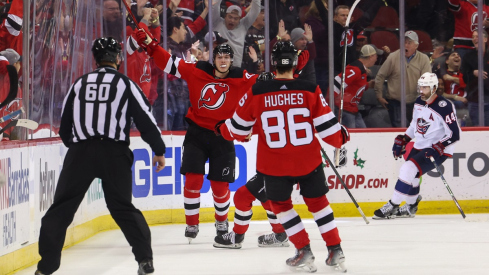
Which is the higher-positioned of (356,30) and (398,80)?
(356,30)

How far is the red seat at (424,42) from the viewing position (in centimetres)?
878

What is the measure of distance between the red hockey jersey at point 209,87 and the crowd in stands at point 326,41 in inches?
59.1

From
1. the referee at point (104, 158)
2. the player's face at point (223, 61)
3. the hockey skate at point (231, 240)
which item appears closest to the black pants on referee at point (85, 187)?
the referee at point (104, 158)

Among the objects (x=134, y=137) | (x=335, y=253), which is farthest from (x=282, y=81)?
(x=134, y=137)

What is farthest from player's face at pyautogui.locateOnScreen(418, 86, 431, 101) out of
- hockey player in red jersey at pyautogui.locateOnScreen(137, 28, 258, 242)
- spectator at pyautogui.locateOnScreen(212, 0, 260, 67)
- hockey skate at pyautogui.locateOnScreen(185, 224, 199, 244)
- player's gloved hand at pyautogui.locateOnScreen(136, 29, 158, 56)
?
player's gloved hand at pyautogui.locateOnScreen(136, 29, 158, 56)

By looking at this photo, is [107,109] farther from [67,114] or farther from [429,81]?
[429,81]

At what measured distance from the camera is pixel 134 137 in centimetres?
709

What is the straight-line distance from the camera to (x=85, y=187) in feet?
13.4

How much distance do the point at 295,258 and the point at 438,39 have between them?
500cm

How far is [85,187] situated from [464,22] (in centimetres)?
595

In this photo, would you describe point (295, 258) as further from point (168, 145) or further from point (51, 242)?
point (168, 145)

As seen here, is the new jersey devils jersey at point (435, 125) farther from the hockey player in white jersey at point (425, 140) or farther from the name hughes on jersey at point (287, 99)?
the name hughes on jersey at point (287, 99)

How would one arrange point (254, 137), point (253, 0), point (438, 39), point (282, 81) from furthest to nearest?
point (438, 39) < point (253, 0) < point (254, 137) < point (282, 81)

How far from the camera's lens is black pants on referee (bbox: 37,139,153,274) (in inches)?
158
